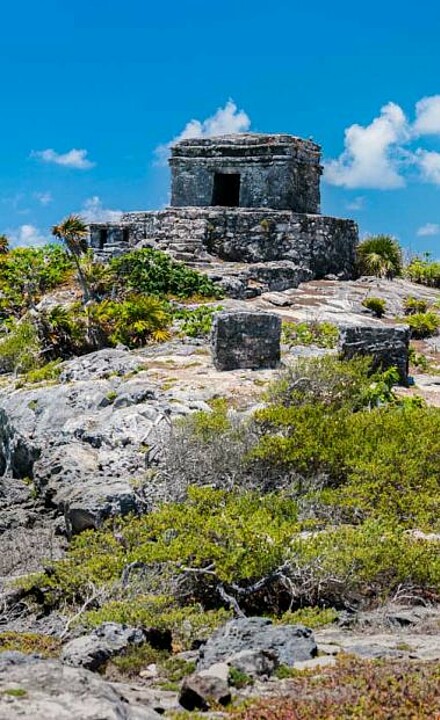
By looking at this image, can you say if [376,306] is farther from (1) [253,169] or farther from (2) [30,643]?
(2) [30,643]

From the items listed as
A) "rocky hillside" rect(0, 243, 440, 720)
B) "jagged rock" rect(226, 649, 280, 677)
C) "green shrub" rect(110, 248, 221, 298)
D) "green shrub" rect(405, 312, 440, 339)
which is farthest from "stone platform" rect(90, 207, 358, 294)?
"jagged rock" rect(226, 649, 280, 677)

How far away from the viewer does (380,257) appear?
24.2 metres

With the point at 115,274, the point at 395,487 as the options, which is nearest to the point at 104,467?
the point at 395,487

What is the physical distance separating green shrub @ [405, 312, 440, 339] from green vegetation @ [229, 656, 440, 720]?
529 inches

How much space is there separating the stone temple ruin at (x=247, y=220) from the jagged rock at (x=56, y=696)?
16.7m

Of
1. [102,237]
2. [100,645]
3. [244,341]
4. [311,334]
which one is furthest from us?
[102,237]

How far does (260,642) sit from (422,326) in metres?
13.2

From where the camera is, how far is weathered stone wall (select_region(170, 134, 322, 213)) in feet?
75.4

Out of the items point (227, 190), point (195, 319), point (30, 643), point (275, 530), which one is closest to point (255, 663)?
point (30, 643)

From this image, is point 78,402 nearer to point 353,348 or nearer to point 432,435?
point 353,348

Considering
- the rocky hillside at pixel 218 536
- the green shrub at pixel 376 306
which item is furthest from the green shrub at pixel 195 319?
the green shrub at pixel 376 306

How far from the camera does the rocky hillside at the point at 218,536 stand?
4934 millimetres

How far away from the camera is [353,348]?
13695 millimetres

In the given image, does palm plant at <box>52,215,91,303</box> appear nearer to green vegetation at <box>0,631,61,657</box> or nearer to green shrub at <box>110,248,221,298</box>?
green shrub at <box>110,248,221,298</box>
